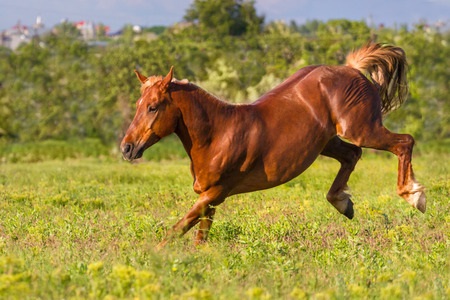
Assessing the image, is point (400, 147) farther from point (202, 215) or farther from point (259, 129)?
point (202, 215)

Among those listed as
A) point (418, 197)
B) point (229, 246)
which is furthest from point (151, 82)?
point (418, 197)

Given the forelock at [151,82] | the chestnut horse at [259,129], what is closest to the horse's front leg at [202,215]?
the chestnut horse at [259,129]

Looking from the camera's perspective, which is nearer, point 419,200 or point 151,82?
point 151,82

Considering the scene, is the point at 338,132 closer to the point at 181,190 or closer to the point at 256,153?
the point at 256,153

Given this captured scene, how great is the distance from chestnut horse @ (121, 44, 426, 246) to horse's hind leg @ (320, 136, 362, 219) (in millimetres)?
561

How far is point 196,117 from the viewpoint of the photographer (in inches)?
283

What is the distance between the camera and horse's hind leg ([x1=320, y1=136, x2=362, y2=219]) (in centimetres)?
834

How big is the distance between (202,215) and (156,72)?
16.0 m

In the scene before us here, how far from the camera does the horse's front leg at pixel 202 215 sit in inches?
277

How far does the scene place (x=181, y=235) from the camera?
22.9 feet

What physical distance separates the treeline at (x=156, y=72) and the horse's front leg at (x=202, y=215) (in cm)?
1462

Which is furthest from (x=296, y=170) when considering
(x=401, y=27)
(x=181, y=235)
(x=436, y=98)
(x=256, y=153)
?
(x=401, y=27)

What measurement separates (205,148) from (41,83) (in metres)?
17.0

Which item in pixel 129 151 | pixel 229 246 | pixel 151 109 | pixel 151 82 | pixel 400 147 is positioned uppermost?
pixel 151 82
